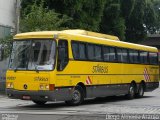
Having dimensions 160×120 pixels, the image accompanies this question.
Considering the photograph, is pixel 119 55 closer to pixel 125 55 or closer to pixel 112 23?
pixel 125 55

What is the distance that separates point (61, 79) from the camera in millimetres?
19875

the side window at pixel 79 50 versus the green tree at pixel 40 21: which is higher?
the green tree at pixel 40 21

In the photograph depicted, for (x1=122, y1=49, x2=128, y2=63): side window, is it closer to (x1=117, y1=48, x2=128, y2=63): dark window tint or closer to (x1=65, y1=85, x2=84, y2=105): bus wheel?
(x1=117, y1=48, x2=128, y2=63): dark window tint

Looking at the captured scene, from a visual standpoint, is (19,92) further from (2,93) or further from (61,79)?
(2,93)

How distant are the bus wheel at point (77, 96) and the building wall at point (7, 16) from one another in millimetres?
13378

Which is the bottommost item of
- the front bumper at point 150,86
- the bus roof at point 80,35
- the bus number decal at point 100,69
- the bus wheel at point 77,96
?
the bus wheel at point 77,96

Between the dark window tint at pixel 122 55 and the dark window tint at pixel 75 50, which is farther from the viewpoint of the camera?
the dark window tint at pixel 122 55

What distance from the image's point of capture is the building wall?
111 ft

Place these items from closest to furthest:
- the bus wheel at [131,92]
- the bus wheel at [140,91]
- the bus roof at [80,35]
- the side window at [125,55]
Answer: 1. the bus roof at [80,35]
2. the side window at [125,55]
3. the bus wheel at [131,92]
4. the bus wheel at [140,91]

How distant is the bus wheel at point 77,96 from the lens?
68.3 feet

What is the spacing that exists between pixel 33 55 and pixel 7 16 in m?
15.4

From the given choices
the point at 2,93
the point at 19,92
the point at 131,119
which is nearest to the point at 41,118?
the point at 131,119

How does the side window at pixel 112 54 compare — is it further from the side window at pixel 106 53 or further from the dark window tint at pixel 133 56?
the dark window tint at pixel 133 56

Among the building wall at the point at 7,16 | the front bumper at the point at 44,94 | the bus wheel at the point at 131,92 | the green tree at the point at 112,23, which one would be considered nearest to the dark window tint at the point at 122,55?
the bus wheel at the point at 131,92
